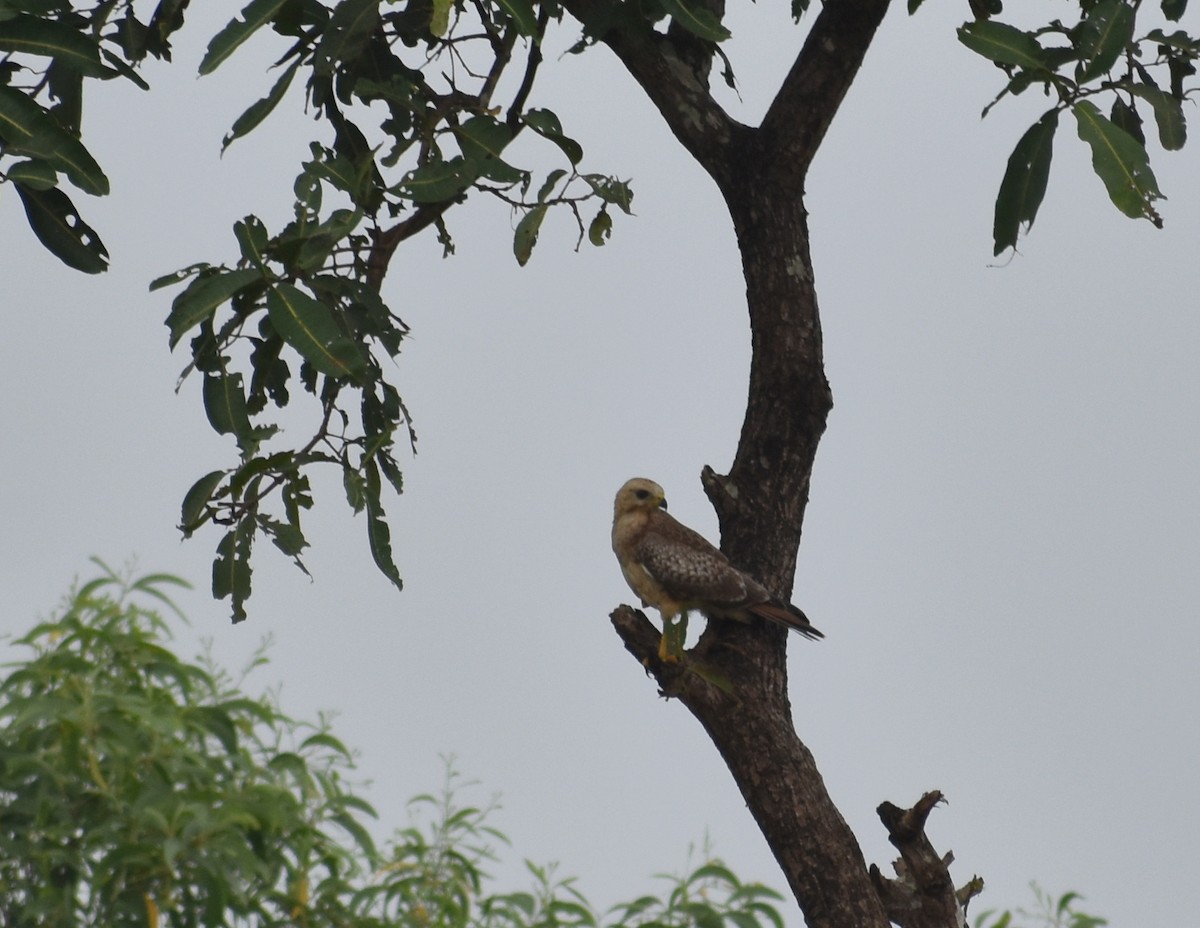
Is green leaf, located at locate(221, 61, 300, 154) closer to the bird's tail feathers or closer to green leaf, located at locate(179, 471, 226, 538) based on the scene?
green leaf, located at locate(179, 471, 226, 538)

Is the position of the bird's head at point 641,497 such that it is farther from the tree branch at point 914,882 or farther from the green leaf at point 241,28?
the green leaf at point 241,28

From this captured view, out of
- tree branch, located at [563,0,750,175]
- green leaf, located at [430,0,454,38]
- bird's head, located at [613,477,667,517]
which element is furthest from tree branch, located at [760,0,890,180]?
bird's head, located at [613,477,667,517]

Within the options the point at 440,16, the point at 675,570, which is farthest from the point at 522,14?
the point at 675,570

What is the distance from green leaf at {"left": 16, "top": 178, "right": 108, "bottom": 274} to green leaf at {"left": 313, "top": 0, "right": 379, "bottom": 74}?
2.56ft

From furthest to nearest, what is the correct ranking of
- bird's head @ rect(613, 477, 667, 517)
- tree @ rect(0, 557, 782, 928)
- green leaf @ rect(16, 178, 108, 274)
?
1. bird's head @ rect(613, 477, 667, 517)
2. green leaf @ rect(16, 178, 108, 274)
3. tree @ rect(0, 557, 782, 928)

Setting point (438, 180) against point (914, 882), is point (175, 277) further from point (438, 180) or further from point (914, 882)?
point (914, 882)

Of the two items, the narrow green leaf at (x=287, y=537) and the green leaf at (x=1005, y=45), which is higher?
the green leaf at (x=1005, y=45)

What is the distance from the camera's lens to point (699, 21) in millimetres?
4844

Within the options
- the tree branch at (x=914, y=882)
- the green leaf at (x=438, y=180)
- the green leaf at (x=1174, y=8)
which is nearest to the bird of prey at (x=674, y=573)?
the tree branch at (x=914, y=882)

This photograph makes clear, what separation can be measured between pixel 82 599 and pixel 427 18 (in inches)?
104

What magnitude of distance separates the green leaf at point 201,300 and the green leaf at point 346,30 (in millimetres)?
726

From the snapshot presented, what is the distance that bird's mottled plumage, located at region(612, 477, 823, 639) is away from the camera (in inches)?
224

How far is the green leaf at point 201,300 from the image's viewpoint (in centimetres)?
441

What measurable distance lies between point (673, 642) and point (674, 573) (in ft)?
3.26
